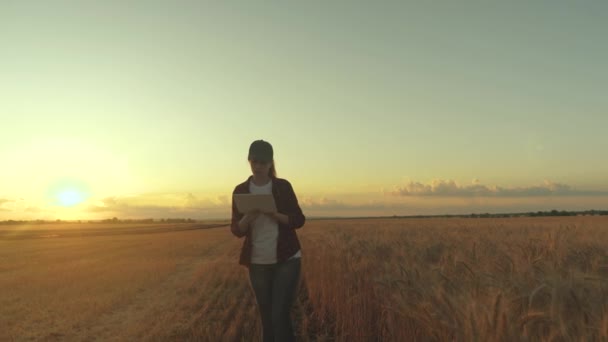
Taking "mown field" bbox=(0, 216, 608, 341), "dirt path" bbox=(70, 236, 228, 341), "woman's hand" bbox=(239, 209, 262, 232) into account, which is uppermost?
"woman's hand" bbox=(239, 209, 262, 232)

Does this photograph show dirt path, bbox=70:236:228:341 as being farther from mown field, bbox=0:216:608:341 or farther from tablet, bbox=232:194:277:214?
tablet, bbox=232:194:277:214

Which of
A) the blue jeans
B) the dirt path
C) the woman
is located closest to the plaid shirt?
the woman

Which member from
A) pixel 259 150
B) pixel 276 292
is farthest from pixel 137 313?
pixel 259 150

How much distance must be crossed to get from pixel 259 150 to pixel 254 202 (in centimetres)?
47

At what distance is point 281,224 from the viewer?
4531 mm

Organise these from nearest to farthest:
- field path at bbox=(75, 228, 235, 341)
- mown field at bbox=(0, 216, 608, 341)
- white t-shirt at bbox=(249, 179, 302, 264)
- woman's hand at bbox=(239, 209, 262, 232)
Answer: mown field at bbox=(0, 216, 608, 341), woman's hand at bbox=(239, 209, 262, 232), white t-shirt at bbox=(249, 179, 302, 264), field path at bbox=(75, 228, 235, 341)

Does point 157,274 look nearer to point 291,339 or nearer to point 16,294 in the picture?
point 16,294

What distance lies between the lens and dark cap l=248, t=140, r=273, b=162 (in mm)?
4391

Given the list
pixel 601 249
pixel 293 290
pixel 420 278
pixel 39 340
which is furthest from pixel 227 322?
pixel 601 249

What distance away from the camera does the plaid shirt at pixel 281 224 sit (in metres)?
4.50

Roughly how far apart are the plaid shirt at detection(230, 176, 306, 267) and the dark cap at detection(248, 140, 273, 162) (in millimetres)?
298

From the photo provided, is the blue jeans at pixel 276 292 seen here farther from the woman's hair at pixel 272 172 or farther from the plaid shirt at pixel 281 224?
the woman's hair at pixel 272 172

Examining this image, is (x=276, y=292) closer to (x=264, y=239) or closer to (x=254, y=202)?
→ (x=264, y=239)

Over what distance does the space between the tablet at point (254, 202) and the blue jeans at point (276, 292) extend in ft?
1.81
